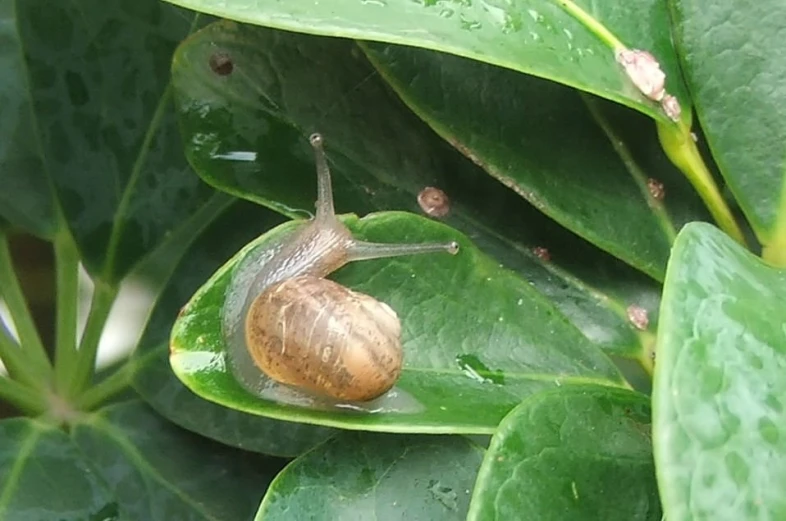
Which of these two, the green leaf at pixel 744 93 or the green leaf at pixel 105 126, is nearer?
the green leaf at pixel 744 93

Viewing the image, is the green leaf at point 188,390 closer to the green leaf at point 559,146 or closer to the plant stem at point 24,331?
the plant stem at point 24,331


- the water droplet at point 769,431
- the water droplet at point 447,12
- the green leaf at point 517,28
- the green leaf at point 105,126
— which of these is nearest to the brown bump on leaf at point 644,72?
the green leaf at point 517,28

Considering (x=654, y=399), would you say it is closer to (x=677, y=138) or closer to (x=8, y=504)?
(x=677, y=138)

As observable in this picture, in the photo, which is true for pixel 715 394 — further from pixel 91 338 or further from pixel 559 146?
pixel 91 338

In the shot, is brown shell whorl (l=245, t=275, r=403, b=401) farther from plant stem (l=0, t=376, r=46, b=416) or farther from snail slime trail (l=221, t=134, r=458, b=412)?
plant stem (l=0, t=376, r=46, b=416)

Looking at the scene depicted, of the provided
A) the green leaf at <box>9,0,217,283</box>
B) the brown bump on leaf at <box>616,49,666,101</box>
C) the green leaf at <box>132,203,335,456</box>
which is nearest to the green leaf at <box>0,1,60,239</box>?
the green leaf at <box>9,0,217,283</box>

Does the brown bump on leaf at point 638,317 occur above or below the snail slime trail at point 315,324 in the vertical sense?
below
